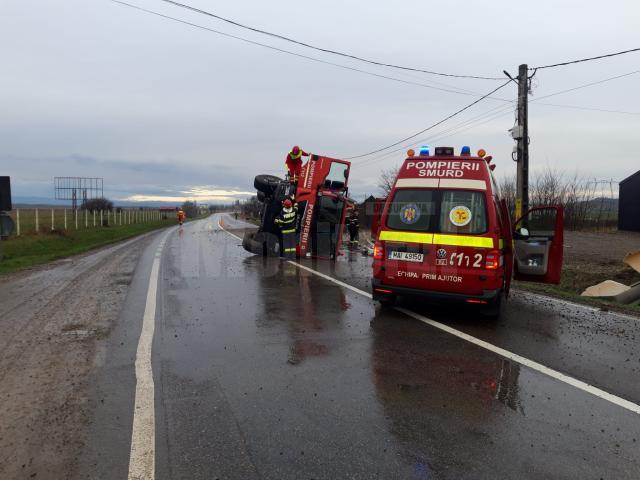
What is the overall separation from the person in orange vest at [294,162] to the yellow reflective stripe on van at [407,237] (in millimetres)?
7572

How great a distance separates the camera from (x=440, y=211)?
22.0 ft

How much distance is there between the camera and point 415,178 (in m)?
7.02

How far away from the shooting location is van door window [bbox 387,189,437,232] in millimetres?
6715

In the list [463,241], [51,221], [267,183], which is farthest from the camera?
[51,221]

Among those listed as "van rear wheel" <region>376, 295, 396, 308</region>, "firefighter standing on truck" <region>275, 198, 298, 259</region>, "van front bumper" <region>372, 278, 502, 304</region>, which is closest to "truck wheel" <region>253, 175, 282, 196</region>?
"firefighter standing on truck" <region>275, 198, 298, 259</region>

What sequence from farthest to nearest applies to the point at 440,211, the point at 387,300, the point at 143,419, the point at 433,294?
the point at 387,300, the point at 440,211, the point at 433,294, the point at 143,419

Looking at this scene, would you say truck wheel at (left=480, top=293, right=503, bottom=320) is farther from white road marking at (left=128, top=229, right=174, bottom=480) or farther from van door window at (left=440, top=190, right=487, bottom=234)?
white road marking at (left=128, top=229, right=174, bottom=480)

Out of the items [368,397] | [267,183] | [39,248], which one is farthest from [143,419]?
[39,248]

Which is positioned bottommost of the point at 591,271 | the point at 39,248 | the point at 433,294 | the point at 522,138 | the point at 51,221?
the point at 39,248

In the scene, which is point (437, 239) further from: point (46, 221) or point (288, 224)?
point (46, 221)

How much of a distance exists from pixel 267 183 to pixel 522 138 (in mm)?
8805

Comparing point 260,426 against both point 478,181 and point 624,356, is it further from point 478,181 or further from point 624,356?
point 478,181

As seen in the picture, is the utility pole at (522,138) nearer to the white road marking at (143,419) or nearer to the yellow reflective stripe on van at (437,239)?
the yellow reflective stripe on van at (437,239)

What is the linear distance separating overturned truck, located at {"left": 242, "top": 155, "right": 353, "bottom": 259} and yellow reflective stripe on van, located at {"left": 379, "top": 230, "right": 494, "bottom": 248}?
677 cm
